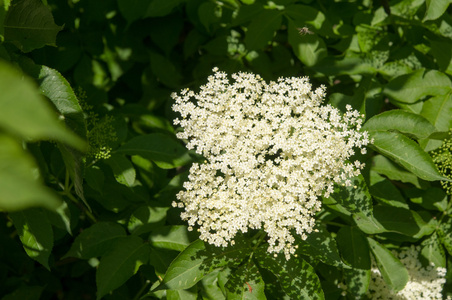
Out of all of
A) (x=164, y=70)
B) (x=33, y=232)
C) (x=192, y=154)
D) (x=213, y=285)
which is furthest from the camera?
(x=164, y=70)

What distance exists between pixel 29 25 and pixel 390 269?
8.03 feet

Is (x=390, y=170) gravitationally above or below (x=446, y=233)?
above

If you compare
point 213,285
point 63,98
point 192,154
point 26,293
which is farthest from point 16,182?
point 26,293

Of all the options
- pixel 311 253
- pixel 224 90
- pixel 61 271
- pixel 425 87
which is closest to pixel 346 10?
pixel 425 87

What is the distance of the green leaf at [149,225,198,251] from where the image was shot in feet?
8.41

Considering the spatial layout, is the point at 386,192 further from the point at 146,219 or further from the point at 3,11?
the point at 3,11

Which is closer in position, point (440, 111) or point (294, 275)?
point (294, 275)

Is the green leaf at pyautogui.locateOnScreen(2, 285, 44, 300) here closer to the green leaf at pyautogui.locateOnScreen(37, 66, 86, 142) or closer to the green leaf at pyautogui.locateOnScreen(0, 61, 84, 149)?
the green leaf at pyautogui.locateOnScreen(37, 66, 86, 142)

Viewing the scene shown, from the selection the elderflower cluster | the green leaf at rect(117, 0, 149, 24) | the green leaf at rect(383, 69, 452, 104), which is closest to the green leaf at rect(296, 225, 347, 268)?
the elderflower cluster

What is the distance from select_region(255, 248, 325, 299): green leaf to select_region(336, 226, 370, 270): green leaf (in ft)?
1.09

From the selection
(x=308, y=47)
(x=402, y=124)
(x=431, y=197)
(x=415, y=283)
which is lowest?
(x=415, y=283)

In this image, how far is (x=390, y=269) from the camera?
262cm

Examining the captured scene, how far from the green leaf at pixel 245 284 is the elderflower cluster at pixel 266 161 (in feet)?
0.83

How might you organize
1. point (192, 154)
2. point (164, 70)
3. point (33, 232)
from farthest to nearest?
point (164, 70)
point (192, 154)
point (33, 232)
